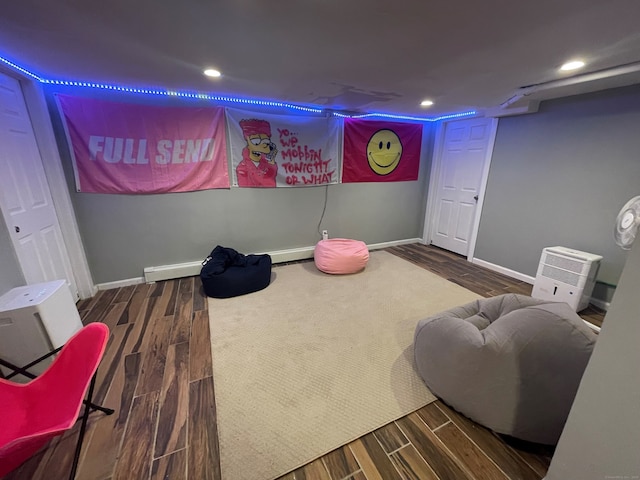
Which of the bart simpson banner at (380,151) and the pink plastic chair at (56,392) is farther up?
the bart simpson banner at (380,151)

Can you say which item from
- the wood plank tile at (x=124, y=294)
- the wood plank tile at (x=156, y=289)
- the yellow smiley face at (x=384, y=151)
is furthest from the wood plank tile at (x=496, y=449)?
the yellow smiley face at (x=384, y=151)

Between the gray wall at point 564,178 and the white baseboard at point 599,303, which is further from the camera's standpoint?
the white baseboard at point 599,303

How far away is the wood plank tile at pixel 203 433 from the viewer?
1.19 m

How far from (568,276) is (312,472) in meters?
2.82

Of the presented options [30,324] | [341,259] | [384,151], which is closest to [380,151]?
[384,151]

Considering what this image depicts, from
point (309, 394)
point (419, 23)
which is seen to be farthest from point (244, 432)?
point (419, 23)

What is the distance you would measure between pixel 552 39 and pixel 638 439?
75.9 inches

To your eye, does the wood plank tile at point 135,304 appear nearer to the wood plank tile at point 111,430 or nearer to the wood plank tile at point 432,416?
the wood plank tile at point 111,430

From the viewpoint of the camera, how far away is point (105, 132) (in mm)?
2525

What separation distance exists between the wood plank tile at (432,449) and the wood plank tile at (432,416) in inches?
1.2

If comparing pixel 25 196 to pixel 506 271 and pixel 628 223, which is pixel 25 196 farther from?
pixel 506 271

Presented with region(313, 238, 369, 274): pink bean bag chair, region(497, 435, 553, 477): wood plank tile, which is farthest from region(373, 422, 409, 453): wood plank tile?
region(313, 238, 369, 274): pink bean bag chair

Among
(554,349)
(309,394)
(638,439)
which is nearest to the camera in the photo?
(638,439)

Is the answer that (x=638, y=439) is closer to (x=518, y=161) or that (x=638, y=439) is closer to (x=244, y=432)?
(x=244, y=432)
